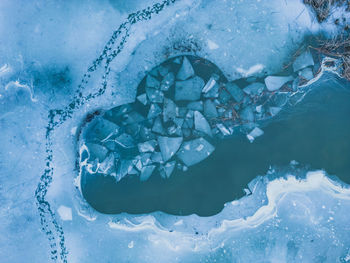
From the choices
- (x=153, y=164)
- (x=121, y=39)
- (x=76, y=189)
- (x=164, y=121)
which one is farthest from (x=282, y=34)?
(x=76, y=189)

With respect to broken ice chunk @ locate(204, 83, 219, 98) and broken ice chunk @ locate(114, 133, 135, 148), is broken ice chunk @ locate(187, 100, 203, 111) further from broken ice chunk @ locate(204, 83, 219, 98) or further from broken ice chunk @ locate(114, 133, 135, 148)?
broken ice chunk @ locate(114, 133, 135, 148)

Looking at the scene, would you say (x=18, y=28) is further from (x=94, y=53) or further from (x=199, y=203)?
(x=199, y=203)

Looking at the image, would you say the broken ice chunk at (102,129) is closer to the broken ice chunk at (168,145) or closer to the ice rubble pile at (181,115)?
the ice rubble pile at (181,115)

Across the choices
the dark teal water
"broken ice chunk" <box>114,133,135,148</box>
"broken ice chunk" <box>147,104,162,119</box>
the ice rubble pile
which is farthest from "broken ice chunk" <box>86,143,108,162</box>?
"broken ice chunk" <box>147,104,162,119</box>

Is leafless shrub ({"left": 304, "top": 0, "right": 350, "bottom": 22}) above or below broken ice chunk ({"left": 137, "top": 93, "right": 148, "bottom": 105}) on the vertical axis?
above

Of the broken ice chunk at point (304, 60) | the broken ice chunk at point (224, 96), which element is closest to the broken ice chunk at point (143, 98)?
the broken ice chunk at point (224, 96)

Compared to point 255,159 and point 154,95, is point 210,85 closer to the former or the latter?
point 154,95
